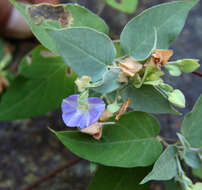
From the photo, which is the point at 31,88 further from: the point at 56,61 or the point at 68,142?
the point at 68,142

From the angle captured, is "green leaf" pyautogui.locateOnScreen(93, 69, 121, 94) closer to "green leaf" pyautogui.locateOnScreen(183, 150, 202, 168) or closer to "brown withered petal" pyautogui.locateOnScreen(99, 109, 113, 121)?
"brown withered petal" pyautogui.locateOnScreen(99, 109, 113, 121)

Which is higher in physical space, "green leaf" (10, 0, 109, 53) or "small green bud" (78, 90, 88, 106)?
"green leaf" (10, 0, 109, 53)

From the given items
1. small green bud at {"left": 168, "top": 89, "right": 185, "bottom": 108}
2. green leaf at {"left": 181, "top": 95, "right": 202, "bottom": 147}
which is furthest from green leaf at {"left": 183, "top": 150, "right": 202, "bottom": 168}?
small green bud at {"left": 168, "top": 89, "right": 185, "bottom": 108}

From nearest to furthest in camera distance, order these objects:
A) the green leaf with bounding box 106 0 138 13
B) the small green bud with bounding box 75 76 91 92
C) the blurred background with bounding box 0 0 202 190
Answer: the small green bud with bounding box 75 76 91 92 → the green leaf with bounding box 106 0 138 13 → the blurred background with bounding box 0 0 202 190

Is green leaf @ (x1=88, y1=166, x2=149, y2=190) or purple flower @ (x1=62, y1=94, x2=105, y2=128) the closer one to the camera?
purple flower @ (x1=62, y1=94, x2=105, y2=128)

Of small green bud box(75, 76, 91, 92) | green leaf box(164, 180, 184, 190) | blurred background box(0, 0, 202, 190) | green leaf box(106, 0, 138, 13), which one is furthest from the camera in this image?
blurred background box(0, 0, 202, 190)

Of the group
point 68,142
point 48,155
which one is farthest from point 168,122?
point 68,142
